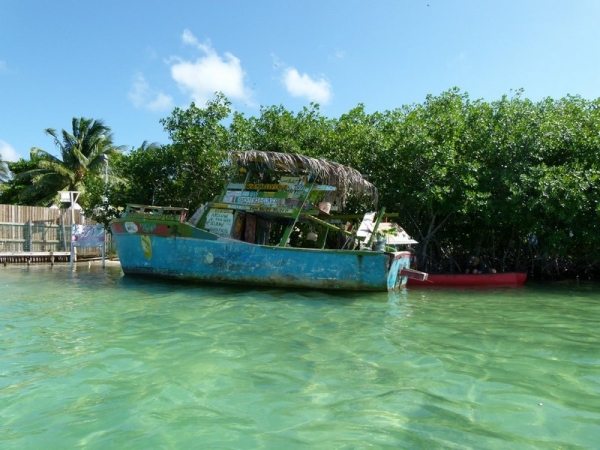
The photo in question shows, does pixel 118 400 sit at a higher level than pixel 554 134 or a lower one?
lower

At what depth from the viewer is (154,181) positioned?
16.9 metres

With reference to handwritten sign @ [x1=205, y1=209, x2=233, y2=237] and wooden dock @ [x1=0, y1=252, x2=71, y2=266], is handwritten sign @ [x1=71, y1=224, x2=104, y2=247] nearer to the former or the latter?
wooden dock @ [x1=0, y1=252, x2=71, y2=266]

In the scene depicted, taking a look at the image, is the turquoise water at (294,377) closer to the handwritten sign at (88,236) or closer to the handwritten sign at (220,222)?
the handwritten sign at (220,222)

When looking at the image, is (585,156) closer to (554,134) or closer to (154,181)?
(554,134)

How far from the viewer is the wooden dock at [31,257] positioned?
18000mm

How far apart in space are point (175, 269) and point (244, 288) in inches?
75.0

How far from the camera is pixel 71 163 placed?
2770 cm

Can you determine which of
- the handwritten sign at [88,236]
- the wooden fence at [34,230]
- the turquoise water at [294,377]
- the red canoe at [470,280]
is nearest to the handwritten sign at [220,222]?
the turquoise water at [294,377]

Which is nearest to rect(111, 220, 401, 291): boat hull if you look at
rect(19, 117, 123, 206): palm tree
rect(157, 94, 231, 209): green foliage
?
rect(157, 94, 231, 209): green foliage

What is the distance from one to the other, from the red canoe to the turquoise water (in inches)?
187

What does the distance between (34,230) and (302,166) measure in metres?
14.1

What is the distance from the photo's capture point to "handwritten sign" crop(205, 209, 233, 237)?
1128 centimetres

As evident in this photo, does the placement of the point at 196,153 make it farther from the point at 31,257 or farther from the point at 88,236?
the point at 31,257

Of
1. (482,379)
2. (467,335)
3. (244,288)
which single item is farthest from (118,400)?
(244,288)
